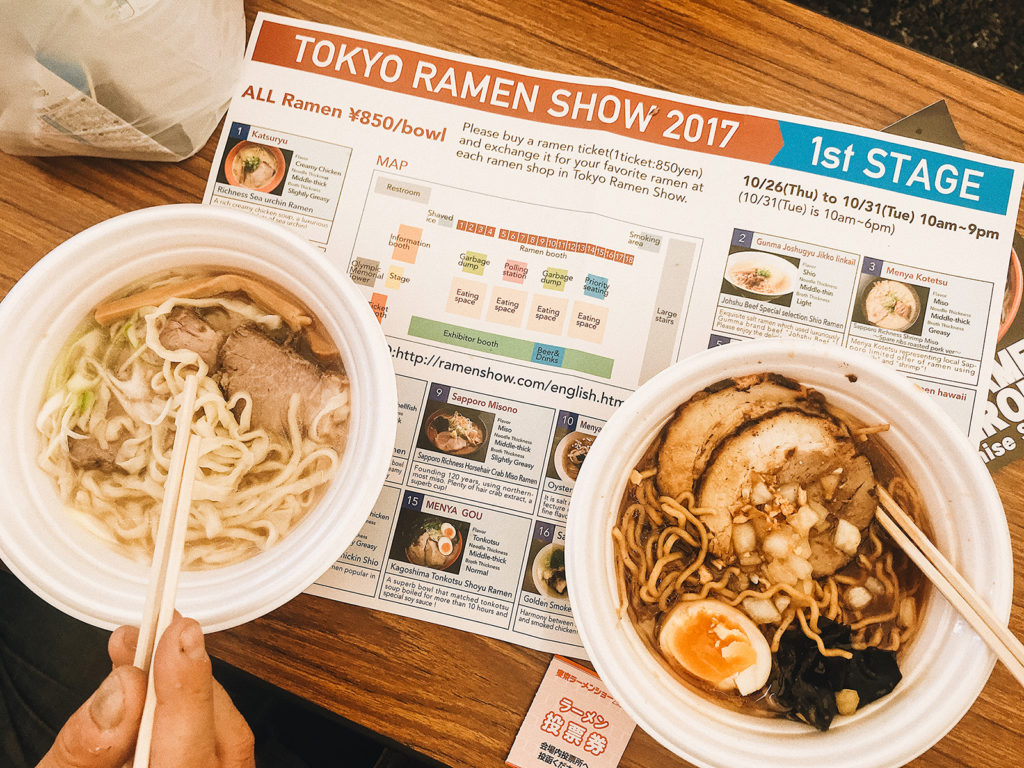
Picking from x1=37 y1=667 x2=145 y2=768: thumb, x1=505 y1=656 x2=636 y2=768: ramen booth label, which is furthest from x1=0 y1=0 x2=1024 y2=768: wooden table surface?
x1=37 y1=667 x2=145 y2=768: thumb

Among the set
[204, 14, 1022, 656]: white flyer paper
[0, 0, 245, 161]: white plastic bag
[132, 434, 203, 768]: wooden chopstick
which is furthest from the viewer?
[204, 14, 1022, 656]: white flyer paper

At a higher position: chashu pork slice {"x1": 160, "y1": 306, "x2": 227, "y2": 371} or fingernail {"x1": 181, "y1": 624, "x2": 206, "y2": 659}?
chashu pork slice {"x1": 160, "y1": 306, "x2": 227, "y2": 371}

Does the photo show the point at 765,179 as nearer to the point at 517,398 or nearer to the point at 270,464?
the point at 517,398

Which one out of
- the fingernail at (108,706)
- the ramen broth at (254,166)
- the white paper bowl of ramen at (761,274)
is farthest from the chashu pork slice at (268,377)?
the white paper bowl of ramen at (761,274)

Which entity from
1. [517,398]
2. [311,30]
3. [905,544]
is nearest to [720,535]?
[905,544]

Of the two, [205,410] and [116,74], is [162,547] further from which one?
[116,74]

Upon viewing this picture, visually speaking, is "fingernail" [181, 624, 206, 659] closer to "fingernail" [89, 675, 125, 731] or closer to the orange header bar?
"fingernail" [89, 675, 125, 731]

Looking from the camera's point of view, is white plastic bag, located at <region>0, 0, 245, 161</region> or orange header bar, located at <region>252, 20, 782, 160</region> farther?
orange header bar, located at <region>252, 20, 782, 160</region>
